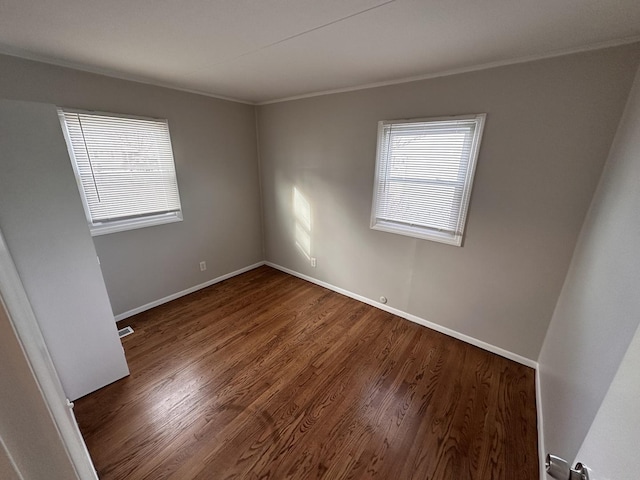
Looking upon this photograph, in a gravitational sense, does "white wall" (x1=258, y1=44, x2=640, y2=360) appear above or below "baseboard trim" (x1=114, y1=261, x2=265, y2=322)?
above

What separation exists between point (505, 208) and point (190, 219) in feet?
10.4

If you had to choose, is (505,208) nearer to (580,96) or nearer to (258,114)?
(580,96)

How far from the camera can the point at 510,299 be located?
2098mm

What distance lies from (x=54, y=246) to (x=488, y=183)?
305cm

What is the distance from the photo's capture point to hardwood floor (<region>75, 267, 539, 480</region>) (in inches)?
56.6

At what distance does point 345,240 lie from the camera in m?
3.03

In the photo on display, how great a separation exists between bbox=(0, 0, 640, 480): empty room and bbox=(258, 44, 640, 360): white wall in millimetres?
16

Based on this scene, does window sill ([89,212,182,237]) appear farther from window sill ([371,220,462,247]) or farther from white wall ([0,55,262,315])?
window sill ([371,220,462,247])

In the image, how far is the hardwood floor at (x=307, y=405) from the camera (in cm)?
144

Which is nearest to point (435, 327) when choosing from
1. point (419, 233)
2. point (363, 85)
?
point (419, 233)

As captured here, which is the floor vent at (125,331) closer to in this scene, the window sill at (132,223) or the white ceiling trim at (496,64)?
the window sill at (132,223)

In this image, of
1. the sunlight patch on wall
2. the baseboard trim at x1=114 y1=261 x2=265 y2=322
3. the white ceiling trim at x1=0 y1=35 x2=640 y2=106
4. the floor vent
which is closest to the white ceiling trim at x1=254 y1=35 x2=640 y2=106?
the white ceiling trim at x1=0 y1=35 x2=640 y2=106

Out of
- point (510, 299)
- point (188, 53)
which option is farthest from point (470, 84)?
point (188, 53)

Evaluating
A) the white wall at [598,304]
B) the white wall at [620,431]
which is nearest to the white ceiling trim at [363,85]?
the white wall at [598,304]
